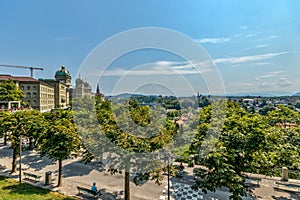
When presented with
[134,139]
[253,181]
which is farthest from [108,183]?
[253,181]

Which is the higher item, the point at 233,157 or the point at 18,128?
the point at 18,128

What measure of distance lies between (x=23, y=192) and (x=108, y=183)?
4312 millimetres

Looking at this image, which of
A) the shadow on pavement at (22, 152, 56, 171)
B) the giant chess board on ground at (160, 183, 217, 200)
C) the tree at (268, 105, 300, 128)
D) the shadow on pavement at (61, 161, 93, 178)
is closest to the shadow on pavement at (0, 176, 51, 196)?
the shadow on pavement at (61, 161, 93, 178)

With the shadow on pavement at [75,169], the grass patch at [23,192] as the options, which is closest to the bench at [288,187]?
the grass patch at [23,192]

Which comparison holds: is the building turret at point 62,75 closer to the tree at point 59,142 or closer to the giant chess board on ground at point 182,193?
the tree at point 59,142

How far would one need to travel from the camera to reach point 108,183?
12.0 m

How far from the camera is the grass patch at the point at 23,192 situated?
9852 mm

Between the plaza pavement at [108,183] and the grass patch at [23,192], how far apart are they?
1.69 ft

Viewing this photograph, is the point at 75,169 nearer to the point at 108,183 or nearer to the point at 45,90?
the point at 108,183

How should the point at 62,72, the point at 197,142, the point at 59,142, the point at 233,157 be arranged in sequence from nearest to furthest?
the point at 233,157 → the point at 197,142 → the point at 59,142 → the point at 62,72

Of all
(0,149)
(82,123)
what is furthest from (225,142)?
(0,149)

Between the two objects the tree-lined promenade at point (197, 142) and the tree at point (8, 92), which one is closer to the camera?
the tree-lined promenade at point (197, 142)

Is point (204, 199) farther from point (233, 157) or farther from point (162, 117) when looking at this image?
point (162, 117)

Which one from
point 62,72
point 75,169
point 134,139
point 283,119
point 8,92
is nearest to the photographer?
point 134,139
